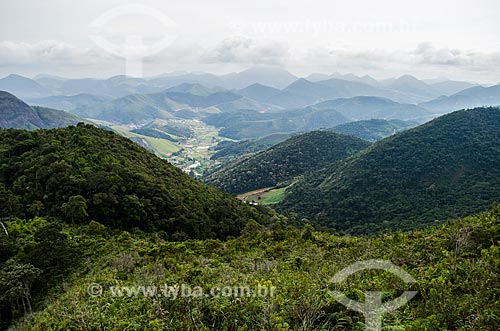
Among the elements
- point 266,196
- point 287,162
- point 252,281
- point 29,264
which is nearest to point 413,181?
point 266,196

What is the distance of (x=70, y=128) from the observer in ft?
143

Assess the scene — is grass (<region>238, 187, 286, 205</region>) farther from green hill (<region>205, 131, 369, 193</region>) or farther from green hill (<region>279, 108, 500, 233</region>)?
green hill (<region>279, 108, 500, 233</region>)

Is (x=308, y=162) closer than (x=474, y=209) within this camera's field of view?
No

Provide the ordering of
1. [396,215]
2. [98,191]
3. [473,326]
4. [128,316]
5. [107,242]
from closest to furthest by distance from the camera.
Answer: [473,326], [128,316], [107,242], [98,191], [396,215]

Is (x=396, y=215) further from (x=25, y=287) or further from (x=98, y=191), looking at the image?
(x=25, y=287)

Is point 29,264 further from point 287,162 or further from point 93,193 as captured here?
point 287,162

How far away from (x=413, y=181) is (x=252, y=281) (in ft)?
284

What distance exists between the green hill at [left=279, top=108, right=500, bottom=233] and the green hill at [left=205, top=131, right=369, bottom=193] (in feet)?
51.9

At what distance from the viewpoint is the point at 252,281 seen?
9141 mm

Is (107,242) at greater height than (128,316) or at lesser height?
lesser

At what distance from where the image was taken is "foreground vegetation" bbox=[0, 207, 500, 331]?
6410mm

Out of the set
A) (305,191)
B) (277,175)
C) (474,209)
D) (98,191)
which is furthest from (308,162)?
(98,191)

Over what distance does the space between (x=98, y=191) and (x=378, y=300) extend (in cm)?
2568

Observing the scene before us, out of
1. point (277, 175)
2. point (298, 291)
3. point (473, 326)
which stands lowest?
point (277, 175)
